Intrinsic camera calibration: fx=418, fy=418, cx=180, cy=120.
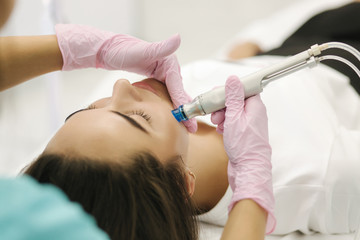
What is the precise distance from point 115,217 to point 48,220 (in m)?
0.26

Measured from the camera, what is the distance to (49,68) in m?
0.94

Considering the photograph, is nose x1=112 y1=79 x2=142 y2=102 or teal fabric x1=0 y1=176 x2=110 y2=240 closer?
teal fabric x1=0 y1=176 x2=110 y2=240

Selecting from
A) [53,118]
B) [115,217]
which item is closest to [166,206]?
[115,217]

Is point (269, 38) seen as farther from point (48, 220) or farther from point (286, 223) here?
point (48, 220)

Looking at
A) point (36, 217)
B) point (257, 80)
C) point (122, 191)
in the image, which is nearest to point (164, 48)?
point (257, 80)

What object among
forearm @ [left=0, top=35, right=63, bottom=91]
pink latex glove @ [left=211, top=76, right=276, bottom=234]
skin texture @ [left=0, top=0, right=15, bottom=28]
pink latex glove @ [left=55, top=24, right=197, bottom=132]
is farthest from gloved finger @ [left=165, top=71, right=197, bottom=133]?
skin texture @ [left=0, top=0, right=15, bottom=28]

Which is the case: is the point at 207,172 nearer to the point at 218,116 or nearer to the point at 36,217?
the point at 218,116

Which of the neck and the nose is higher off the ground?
the nose

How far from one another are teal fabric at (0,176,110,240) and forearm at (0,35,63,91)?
46 centimetres

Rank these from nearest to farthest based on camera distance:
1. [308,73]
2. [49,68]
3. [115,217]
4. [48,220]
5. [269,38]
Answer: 1. [48,220]
2. [115,217]
3. [49,68]
4. [308,73]
5. [269,38]

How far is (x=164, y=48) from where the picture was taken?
0.85m

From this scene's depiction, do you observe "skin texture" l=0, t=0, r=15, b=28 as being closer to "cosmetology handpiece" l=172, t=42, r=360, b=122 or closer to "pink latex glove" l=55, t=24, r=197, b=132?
"pink latex glove" l=55, t=24, r=197, b=132

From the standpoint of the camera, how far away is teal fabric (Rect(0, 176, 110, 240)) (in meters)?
0.41

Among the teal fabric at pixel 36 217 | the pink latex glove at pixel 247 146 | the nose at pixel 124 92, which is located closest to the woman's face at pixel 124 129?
the nose at pixel 124 92
